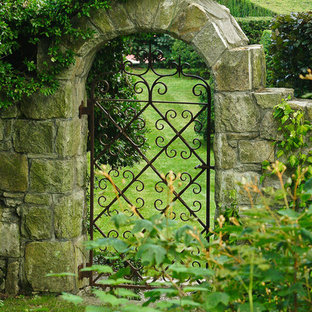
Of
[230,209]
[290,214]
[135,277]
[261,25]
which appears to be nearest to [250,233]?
[290,214]

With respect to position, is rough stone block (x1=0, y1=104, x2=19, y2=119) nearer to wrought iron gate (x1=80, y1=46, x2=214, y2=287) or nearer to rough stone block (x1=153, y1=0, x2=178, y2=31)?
wrought iron gate (x1=80, y1=46, x2=214, y2=287)

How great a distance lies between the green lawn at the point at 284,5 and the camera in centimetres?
1313

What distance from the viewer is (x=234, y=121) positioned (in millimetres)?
3996

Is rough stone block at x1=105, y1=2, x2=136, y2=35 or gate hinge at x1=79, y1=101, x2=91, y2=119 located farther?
gate hinge at x1=79, y1=101, x2=91, y2=119

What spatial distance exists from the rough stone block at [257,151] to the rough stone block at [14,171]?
5.21 feet

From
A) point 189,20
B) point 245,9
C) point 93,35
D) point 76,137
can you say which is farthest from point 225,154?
point 245,9

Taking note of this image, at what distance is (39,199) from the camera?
4.29 meters

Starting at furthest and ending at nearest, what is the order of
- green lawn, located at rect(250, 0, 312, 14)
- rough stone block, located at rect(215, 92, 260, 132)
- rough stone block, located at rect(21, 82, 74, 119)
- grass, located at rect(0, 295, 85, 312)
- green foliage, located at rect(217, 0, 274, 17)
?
green foliage, located at rect(217, 0, 274, 17), green lawn, located at rect(250, 0, 312, 14), rough stone block, located at rect(21, 82, 74, 119), grass, located at rect(0, 295, 85, 312), rough stone block, located at rect(215, 92, 260, 132)

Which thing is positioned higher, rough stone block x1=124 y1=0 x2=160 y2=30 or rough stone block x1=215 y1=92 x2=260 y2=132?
rough stone block x1=124 y1=0 x2=160 y2=30

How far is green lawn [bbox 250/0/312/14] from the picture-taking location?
43.1 ft

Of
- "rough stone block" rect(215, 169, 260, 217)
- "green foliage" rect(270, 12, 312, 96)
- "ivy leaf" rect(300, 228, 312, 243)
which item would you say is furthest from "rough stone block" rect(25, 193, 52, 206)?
"ivy leaf" rect(300, 228, 312, 243)

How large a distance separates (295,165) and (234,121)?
1.65 ft

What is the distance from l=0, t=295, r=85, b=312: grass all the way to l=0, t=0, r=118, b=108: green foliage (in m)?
1.41

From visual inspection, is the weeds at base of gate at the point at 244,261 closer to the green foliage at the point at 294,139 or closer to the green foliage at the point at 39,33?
the green foliage at the point at 294,139
